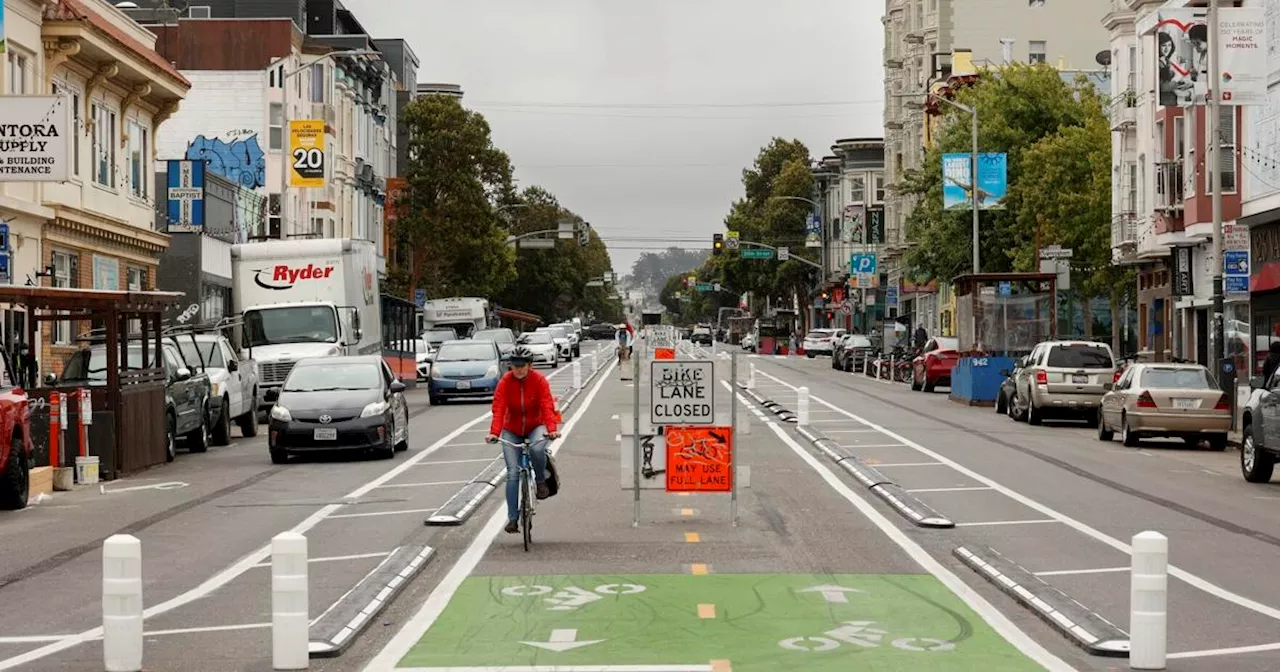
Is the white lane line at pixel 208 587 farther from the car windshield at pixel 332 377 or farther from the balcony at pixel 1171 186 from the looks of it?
the balcony at pixel 1171 186

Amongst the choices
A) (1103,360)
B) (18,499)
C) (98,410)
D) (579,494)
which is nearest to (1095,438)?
(1103,360)

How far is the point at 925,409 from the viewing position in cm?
4316

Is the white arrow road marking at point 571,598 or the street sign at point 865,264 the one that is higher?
the street sign at point 865,264

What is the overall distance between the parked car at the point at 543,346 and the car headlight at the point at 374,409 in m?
46.0

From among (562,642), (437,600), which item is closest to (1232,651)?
(562,642)

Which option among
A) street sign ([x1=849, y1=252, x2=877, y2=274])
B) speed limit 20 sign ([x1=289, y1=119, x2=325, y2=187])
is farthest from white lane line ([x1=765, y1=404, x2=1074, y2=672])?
street sign ([x1=849, y1=252, x2=877, y2=274])

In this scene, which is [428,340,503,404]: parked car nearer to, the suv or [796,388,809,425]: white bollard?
[796,388,809,425]: white bollard

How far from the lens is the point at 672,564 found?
15047mm

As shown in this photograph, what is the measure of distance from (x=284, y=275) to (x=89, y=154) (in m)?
4.74

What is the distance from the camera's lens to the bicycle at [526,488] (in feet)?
52.5

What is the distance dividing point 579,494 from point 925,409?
2292cm

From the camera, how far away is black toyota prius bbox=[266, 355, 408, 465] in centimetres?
2717

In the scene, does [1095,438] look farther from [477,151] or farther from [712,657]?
[477,151]

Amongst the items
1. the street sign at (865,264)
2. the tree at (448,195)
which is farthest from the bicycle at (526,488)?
the street sign at (865,264)
